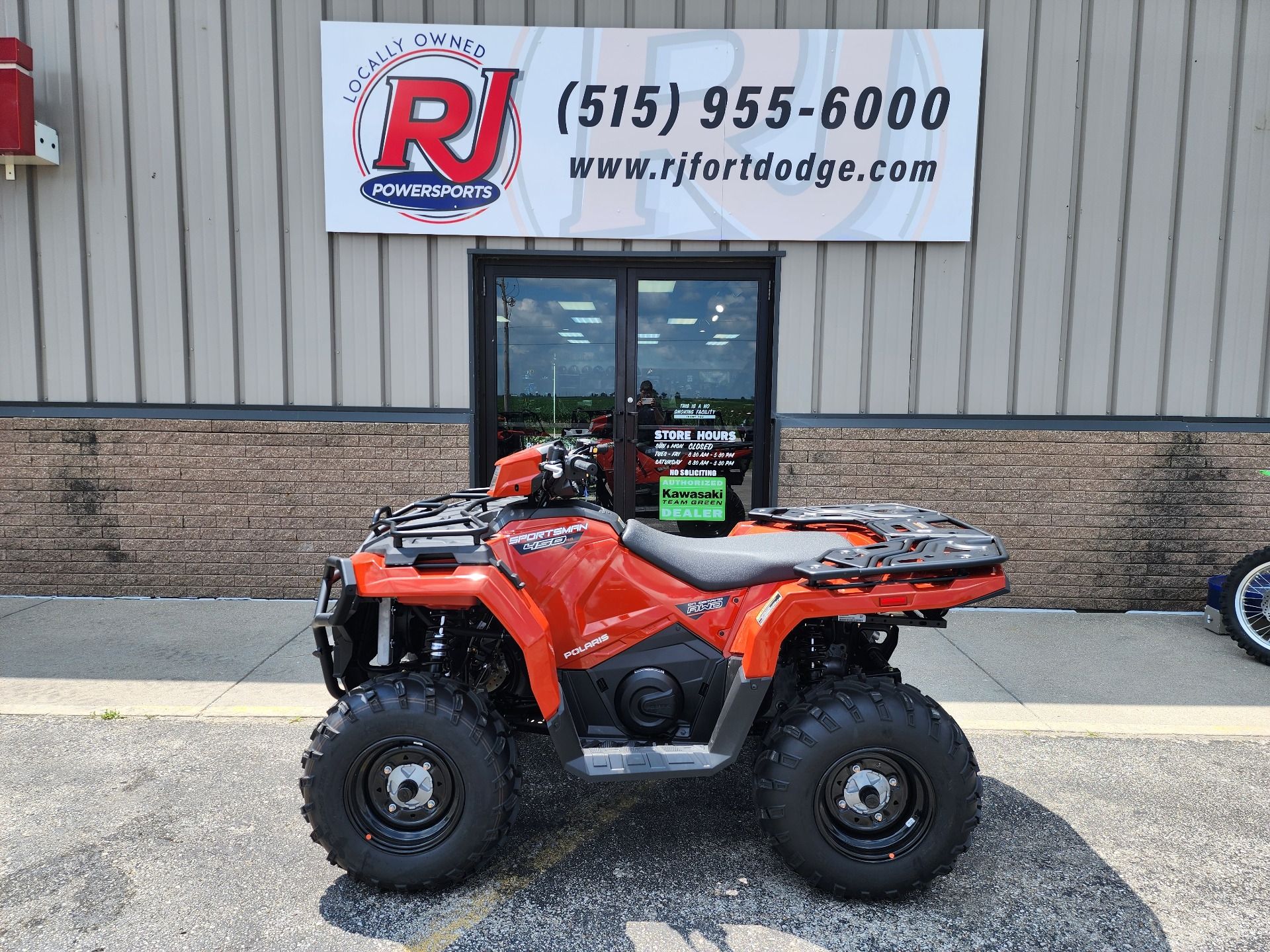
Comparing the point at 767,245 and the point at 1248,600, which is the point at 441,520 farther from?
the point at 1248,600

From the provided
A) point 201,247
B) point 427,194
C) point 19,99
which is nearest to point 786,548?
point 427,194

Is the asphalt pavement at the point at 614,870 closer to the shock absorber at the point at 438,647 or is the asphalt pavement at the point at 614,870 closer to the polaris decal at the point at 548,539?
the shock absorber at the point at 438,647

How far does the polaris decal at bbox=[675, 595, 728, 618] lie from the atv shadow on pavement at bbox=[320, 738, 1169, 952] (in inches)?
35.7

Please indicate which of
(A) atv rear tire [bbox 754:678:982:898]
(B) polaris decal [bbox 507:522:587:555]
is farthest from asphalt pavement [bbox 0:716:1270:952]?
(B) polaris decal [bbox 507:522:587:555]

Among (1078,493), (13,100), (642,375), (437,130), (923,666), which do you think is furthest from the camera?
(642,375)

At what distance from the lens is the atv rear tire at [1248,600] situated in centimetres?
501

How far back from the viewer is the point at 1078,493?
5.94 metres

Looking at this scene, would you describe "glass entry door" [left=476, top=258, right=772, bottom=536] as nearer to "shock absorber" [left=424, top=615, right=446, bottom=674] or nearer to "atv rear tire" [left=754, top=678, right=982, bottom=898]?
"shock absorber" [left=424, top=615, right=446, bottom=674]

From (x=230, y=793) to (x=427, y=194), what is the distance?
14.3 ft

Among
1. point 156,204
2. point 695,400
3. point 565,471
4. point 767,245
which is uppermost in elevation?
point 156,204

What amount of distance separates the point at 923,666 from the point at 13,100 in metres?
7.51

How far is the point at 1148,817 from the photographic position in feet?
10.1

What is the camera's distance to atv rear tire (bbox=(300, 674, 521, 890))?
246 centimetres

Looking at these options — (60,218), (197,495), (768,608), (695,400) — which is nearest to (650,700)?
(768,608)
